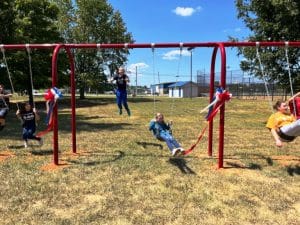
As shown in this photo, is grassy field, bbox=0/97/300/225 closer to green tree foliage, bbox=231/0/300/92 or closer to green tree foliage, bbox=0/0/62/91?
green tree foliage, bbox=231/0/300/92

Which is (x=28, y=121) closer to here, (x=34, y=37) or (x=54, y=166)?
(x=54, y=166)

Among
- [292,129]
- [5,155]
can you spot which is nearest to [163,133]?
[292,129]

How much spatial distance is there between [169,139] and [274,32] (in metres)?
9.92

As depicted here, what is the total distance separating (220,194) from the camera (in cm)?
752

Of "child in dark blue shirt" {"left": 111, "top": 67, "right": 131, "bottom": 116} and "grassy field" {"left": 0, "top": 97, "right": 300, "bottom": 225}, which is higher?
"child in dark blue shirt" {"left": 111, "top": 67, "right": 131, "bottom": 116}

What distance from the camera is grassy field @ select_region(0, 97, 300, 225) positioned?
260 inches

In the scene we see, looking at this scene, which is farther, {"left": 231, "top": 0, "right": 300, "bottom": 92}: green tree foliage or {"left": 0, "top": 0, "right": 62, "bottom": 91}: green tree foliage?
{"left": 0, "top": 0, "right": 62, "bottom": 91}: green tree foliage

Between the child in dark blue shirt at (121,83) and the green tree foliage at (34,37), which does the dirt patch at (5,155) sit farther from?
the green tree foliage at (34,37)

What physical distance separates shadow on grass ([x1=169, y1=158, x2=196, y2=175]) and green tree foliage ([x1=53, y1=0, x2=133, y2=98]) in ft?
129

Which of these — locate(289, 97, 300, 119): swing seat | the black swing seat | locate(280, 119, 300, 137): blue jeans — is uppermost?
locate(289, 97, 300, 119): swing seat

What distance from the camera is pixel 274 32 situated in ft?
57.1

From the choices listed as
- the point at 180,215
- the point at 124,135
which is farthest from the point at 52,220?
the point at 124,135

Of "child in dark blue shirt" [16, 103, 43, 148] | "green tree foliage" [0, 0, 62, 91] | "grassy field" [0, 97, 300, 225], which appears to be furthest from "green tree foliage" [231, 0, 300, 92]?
"green tree foliage" [0, 0, 62, 91]

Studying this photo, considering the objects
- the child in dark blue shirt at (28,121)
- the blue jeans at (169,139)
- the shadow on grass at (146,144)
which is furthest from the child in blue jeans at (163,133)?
the child in dark blue shirt at (28,121)
